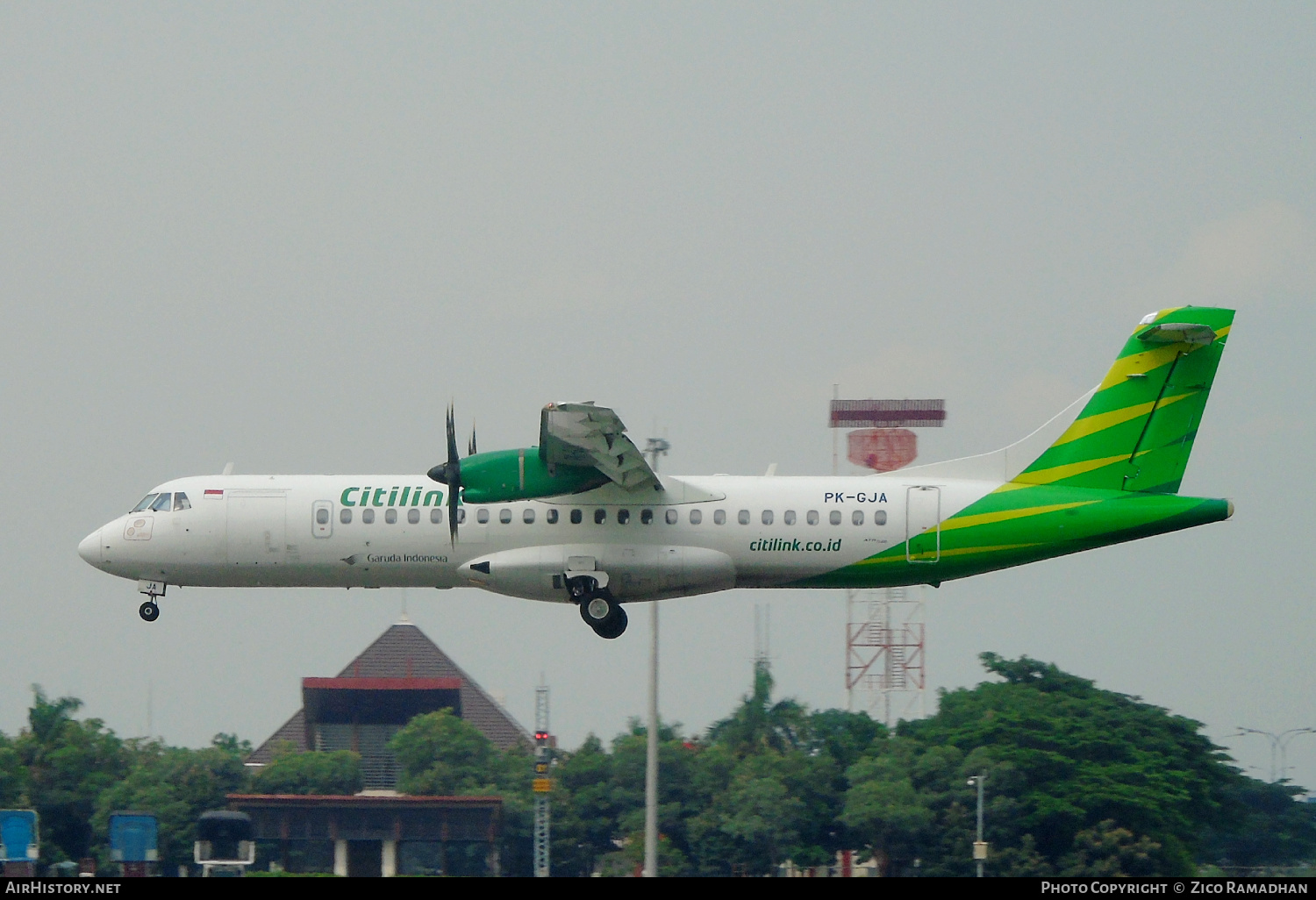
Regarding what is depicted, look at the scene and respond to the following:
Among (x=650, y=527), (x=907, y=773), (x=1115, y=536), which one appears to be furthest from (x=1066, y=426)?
(x=907, y=773)

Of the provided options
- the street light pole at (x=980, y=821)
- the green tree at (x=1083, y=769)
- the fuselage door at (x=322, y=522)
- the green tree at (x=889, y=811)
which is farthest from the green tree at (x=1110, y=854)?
the fuselage door at (x=322, y=522)

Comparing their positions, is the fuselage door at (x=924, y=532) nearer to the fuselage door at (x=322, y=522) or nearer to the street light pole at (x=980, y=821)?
the fuselage door at (x=322, y=522)

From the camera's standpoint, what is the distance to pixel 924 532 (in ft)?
88.8

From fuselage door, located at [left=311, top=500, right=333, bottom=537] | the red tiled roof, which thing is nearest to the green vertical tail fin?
fuselage door, located at [left=311, top=500, right=333, bottom=537]

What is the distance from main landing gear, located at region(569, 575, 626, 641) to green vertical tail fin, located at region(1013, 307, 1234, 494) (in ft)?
27.1

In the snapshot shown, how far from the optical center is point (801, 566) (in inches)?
1077

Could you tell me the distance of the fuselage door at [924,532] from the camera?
1065 inches

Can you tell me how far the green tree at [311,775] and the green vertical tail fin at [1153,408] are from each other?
4464 centimetres

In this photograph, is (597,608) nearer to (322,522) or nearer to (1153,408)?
(322,522)

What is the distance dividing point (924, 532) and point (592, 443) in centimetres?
613

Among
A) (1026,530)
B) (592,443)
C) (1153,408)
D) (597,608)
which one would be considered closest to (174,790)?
(597,608)
